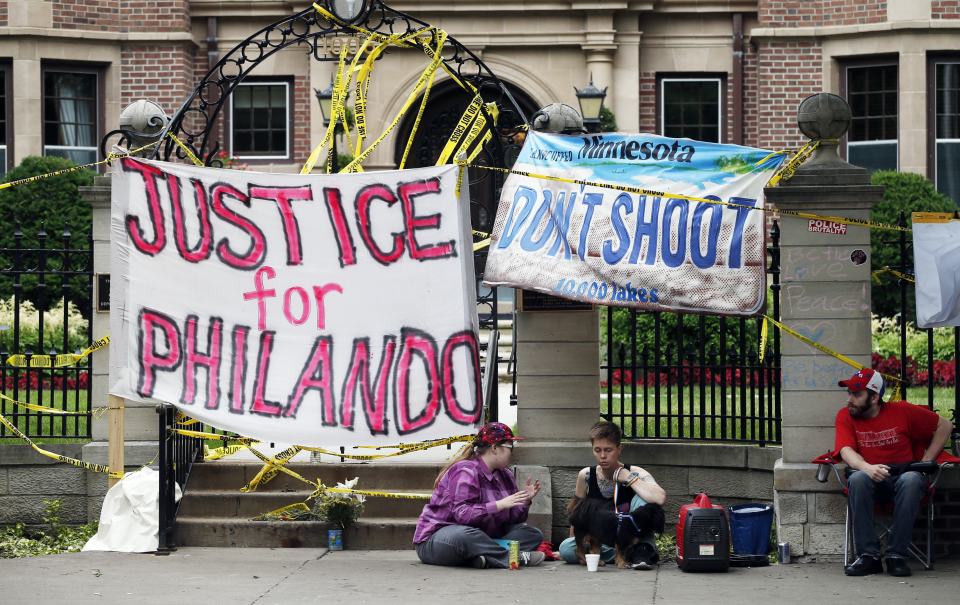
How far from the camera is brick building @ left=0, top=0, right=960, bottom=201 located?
21.1 metres

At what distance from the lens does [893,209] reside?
63.9 feet

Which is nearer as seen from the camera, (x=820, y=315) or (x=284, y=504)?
(x=820, y=315)

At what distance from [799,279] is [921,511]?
1794 mm

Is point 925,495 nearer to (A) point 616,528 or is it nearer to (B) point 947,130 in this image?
(A) point 616,528

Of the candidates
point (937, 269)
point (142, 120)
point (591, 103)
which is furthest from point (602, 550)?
point (591, 103)

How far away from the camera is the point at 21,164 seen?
2077 centimetres

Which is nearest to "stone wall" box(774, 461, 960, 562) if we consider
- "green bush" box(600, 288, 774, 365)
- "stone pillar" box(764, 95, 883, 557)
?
"stone pillar" box(764, 95, 883, 557)

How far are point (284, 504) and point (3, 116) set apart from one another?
43.6 feet

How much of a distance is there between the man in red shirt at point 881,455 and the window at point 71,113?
15.6 m

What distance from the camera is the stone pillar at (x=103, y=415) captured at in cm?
1096

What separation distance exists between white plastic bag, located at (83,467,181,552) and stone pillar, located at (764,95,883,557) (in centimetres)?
446

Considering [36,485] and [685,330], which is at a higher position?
[685,330]

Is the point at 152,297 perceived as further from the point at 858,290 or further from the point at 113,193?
the point at 858,290

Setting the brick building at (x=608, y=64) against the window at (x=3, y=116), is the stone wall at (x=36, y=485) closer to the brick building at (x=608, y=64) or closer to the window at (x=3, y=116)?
the brick building at (x=608, y=64)
